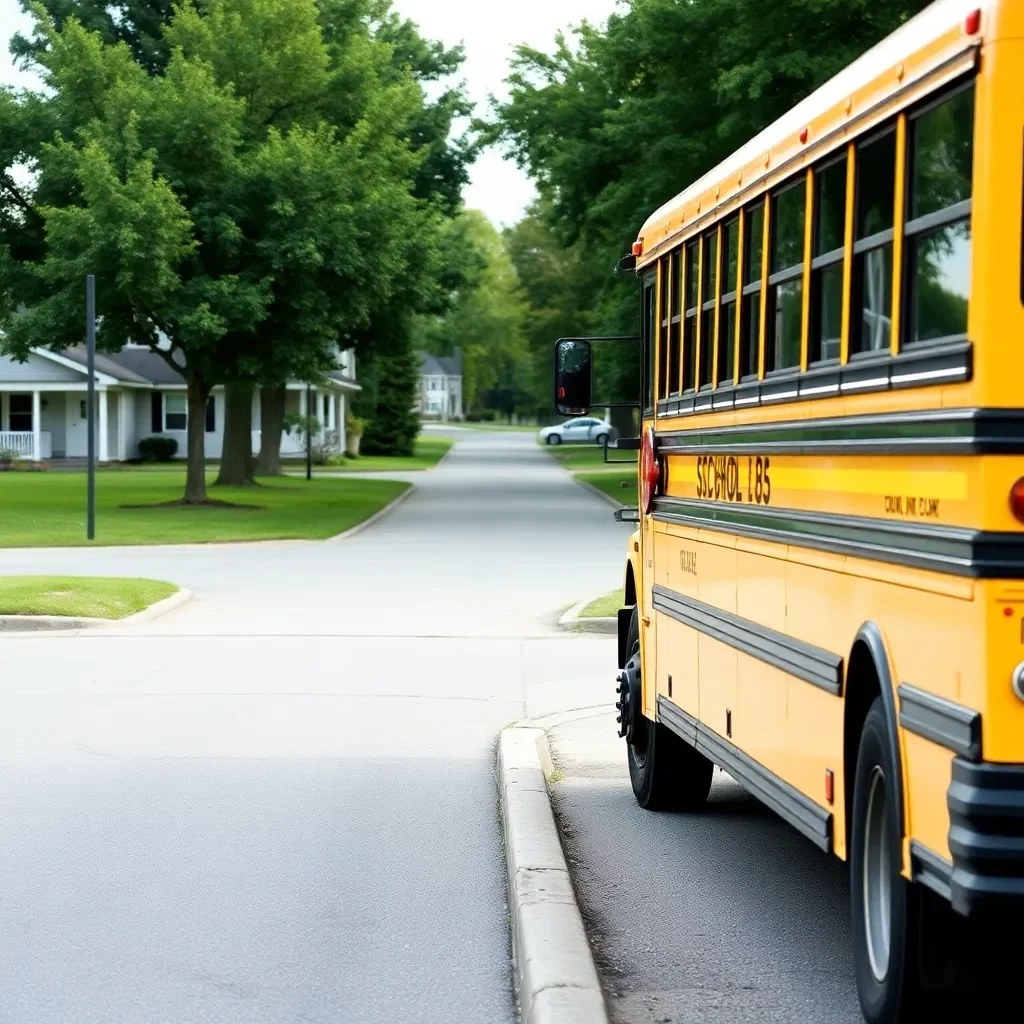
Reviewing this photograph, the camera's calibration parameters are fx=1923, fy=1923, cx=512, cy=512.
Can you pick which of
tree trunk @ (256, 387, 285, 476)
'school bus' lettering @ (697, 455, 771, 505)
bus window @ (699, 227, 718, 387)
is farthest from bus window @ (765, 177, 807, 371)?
tree trunk @ (256, 387, 285, 476)

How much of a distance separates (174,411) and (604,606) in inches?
2221

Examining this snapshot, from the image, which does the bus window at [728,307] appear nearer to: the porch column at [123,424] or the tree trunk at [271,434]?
the tree trunk at [271,434]

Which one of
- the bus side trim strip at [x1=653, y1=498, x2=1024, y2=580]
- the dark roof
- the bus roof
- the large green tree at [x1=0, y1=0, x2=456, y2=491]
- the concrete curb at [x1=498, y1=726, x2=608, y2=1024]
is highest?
the large green tree at [x1=0, y1=0, x2=456, y2=491]

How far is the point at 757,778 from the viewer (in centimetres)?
677

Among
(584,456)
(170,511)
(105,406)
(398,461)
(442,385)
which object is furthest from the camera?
(442,385)

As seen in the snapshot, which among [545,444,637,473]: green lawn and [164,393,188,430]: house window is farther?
Result: [164,393,188,430]: house window

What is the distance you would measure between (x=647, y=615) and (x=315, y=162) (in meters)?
29.9

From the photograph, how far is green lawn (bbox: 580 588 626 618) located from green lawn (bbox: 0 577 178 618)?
171 inches

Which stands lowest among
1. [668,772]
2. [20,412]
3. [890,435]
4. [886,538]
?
[668,772]

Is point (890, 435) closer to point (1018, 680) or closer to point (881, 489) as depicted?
point (881, 489)

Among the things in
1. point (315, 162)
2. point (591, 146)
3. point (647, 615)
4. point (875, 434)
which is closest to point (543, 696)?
point (647, 615)

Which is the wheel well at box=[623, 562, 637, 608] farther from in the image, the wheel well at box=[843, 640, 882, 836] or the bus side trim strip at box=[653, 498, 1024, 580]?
the wheel well at box=[843, 640, 882, 836]

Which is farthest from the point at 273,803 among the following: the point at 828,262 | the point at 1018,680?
the point at 1018,680

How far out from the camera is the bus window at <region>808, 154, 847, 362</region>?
235 inches
